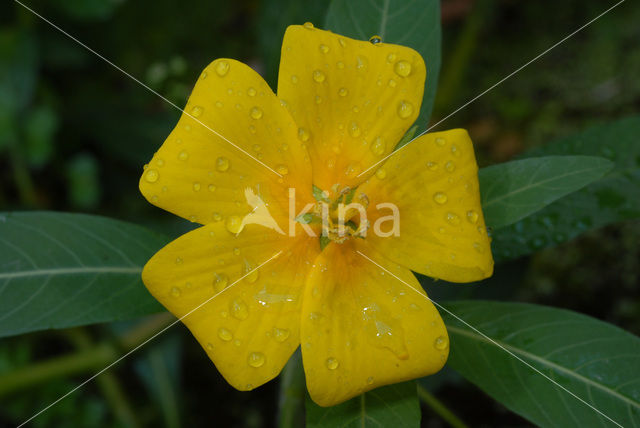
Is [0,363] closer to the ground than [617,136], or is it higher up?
closer to the ground

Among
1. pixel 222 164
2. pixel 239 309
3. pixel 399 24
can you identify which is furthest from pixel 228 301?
pixel 399 24

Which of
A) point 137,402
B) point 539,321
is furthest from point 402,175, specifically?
point 137,402

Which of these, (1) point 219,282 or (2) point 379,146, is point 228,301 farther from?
(2) point 379,146

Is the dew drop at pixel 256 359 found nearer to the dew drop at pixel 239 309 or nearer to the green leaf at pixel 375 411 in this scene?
the dew drop at pixel 239 309

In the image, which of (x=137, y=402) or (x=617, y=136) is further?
(x=137, y=402)

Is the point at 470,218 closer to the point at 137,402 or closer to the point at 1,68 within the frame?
the point at 137,402

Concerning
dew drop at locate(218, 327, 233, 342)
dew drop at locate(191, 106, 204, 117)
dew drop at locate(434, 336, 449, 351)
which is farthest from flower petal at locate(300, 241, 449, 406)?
dew drop at locate(191, 106, 204, 117)

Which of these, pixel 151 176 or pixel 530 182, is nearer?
pixel 151 176
